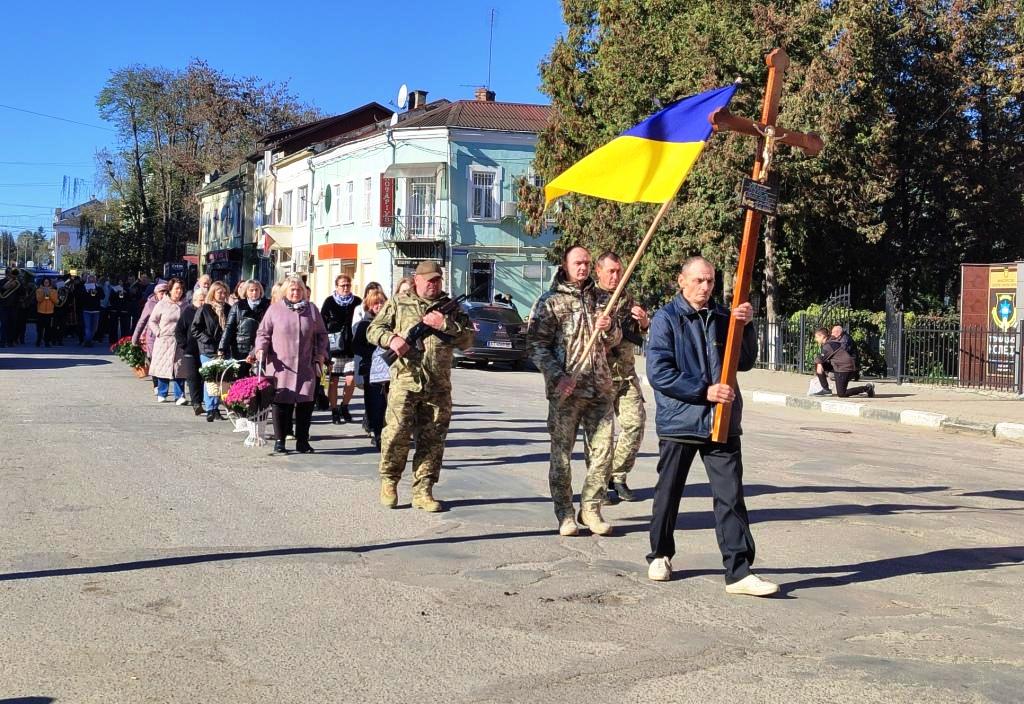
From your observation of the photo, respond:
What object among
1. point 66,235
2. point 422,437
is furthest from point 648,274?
point 66,235

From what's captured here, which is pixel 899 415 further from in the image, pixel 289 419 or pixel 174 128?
pixel 174 128

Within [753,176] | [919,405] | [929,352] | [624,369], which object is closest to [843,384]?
[919,405]

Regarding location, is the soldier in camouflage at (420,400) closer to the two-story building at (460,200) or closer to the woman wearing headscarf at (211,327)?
the woman wearing headscarf at (211,327)

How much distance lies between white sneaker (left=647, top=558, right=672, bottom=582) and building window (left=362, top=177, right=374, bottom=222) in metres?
43.0

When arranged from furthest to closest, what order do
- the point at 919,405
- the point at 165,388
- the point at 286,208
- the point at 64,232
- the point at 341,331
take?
the point at 64,232
the point at 286,208
the point at 919,405
the point at 165,388
the point at 341,331

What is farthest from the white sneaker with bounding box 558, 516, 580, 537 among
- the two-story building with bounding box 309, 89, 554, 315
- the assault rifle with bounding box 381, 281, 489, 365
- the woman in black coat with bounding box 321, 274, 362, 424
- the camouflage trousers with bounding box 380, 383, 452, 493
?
the two-story building with bounding box 309, 89, 554, 315

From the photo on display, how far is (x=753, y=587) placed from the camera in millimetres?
6262

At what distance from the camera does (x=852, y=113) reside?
2711cm

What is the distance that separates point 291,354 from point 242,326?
1695 millimetres

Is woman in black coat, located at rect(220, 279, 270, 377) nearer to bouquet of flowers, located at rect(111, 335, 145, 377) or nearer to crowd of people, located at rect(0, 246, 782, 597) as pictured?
crowd of people, located at rect(0, 246, 782, 597)

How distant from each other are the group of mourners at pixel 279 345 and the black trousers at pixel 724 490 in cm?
401

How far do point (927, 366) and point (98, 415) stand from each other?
52.0ft

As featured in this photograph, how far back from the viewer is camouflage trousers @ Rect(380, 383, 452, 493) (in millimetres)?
8828

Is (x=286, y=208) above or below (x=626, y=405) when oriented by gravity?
above
